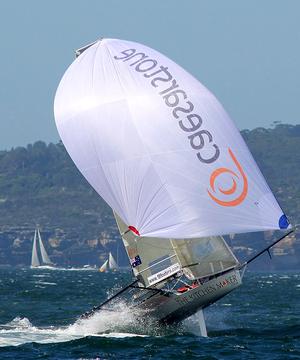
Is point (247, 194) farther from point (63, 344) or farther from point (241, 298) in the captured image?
point (241, 298)

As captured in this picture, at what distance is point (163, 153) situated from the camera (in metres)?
29.1

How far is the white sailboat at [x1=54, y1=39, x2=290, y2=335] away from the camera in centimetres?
2889

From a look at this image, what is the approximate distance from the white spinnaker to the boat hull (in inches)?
69.1

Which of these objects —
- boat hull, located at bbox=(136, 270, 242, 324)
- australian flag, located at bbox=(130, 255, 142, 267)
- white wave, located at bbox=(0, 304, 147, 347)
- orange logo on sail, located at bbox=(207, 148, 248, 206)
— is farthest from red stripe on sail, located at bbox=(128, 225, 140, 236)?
white wave, located at bbox=(0, 304, 147, 347)

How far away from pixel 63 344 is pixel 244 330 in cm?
553

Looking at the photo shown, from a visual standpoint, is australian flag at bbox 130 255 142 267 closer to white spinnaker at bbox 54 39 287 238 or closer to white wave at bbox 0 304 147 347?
white wave at bbox 0 304 147 347

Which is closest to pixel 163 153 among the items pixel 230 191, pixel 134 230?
pixel 230 191

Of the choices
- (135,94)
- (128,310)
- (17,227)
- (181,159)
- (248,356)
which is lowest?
(248,356)

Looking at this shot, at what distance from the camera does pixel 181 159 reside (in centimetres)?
2905

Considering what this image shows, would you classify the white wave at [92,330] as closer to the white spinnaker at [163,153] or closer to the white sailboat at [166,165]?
the white sailboat at [166,165]

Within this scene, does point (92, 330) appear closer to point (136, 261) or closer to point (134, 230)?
point (136, 261)

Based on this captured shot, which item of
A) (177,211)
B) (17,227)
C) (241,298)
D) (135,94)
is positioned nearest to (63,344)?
(177,211)

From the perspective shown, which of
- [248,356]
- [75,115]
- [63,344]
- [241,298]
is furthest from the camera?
[241,298]

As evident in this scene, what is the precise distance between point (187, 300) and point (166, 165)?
3.21 m
